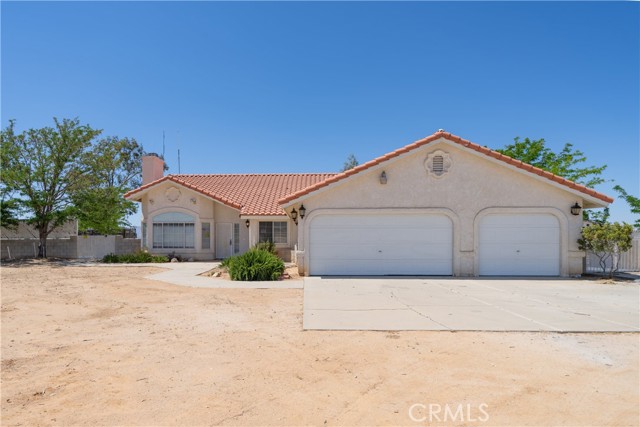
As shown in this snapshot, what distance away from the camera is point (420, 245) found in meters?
14.7

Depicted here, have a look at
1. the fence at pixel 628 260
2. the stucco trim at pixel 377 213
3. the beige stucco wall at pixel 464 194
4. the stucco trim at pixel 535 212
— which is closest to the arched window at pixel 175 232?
the stucco trim at pixel 377 213

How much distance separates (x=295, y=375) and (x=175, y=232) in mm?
20544

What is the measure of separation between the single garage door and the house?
0.04 meters

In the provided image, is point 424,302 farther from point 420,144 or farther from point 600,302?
point 420,144

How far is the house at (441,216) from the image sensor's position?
14406 millimetres

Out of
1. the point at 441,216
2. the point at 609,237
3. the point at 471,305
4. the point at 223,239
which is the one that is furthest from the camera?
the point at 223,239

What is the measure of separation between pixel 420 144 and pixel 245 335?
10.6m

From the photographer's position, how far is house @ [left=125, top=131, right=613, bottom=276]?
47.3 feet

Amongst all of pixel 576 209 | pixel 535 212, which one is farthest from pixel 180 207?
pixel 576 209

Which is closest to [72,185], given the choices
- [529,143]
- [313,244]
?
[313,244]

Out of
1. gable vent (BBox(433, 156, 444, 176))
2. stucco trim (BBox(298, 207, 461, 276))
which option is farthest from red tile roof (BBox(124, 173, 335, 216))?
gable vent (BBox(433, 156, 444, 176))

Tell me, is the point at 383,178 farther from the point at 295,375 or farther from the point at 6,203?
the point at 6,203

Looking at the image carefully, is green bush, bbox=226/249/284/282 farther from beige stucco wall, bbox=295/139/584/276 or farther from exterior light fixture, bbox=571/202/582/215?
exterior light fixture, bbox=571/202/582/215

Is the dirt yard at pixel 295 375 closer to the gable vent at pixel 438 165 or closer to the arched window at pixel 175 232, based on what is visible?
the gable vent at pixel 438 165
